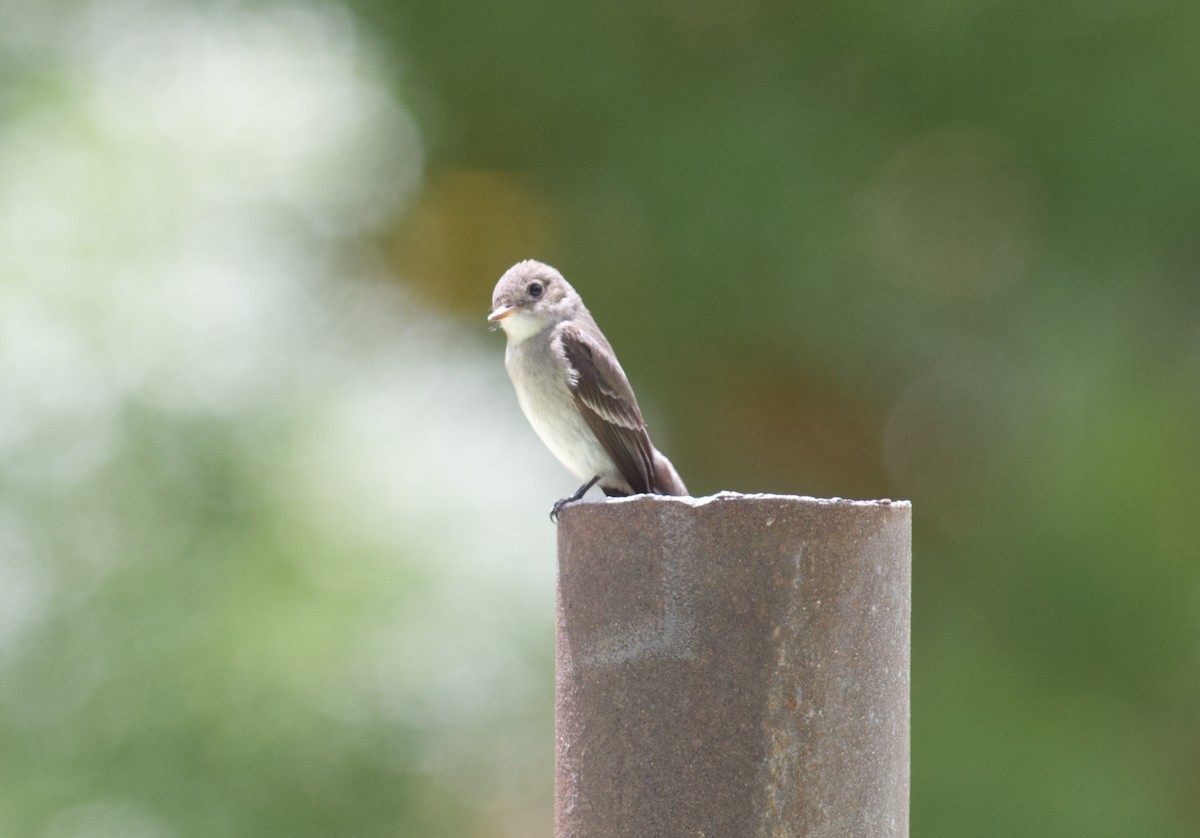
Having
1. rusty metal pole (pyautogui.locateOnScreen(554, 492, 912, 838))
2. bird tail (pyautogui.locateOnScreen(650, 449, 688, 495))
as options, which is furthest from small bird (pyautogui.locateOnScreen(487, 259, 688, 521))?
rusty metal pole (pyautogui.locateOnScreen(554, 492, 912, 838))

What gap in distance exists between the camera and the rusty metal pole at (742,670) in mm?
2146

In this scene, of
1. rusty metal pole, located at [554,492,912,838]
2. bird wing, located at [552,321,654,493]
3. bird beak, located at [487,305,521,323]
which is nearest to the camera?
rusty metal pole, located at [554,492,912,838]

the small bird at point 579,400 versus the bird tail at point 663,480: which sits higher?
the small bird at point 579,400

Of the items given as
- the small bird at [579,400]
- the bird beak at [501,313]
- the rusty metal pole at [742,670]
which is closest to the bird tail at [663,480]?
the small bird at [579,400]

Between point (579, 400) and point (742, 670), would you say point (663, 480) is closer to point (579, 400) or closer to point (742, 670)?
point (579, 400)

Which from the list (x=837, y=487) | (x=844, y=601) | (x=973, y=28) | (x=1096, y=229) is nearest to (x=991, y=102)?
(x=973, y=28)

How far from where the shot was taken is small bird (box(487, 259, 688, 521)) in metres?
3.40

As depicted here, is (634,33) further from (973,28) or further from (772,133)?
(973,28)

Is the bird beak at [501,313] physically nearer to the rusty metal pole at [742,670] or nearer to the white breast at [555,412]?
the white breast at [555,412]

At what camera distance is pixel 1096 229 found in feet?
18.1

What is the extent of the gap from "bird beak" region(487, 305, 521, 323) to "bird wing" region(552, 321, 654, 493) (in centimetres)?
14

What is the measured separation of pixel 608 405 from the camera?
11.3 ft

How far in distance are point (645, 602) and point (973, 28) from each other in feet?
13.1

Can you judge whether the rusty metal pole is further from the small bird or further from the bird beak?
the bird beak
